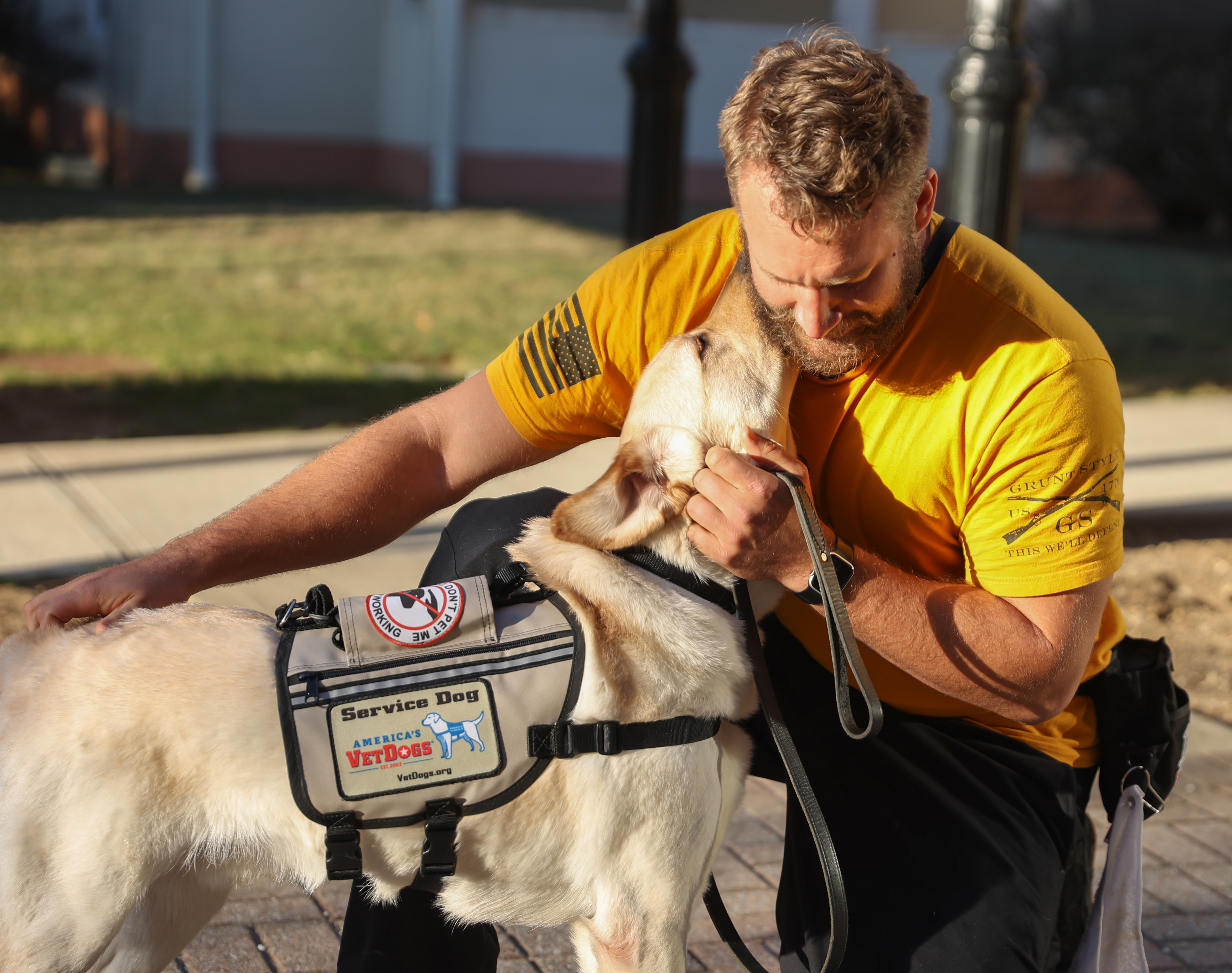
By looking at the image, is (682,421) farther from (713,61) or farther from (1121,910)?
(713,61)

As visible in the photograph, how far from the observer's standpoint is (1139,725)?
2598 mm

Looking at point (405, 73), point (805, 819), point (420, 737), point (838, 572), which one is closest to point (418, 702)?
point (420, 737)

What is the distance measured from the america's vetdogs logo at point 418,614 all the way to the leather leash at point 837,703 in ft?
1.84

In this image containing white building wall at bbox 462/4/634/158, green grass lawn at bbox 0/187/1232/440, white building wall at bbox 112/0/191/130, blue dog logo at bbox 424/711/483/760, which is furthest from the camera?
white building wall at bbox 112/0/191/130

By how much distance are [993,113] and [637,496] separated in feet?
11.4

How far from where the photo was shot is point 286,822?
2.07 meters

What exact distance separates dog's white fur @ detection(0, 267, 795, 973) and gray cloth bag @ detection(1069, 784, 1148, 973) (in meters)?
0.78

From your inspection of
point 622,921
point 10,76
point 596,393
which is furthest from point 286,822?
point 10,76

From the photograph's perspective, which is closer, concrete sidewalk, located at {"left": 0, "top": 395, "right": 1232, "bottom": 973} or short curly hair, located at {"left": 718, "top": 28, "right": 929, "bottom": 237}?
short curly hair, located at {"left": 718, "top": 28, "right": 929, "bottom": 237}

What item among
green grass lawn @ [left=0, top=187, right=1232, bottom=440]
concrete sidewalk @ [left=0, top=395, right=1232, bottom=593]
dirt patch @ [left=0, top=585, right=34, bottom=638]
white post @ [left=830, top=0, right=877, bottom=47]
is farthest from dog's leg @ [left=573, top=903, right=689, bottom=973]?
white post @ [left=830, top=0, right=877, bottom=47]

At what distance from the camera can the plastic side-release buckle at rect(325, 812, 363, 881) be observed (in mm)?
2049

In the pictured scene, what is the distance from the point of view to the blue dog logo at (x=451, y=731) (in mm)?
2094

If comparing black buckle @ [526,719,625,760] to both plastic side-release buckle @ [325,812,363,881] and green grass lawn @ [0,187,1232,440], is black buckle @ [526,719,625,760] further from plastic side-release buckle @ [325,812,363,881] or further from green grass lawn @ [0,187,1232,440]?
green grass lawn @ [0,187,1232,440]

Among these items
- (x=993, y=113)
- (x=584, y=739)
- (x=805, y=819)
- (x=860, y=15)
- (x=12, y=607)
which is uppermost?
(x=860, y=15)
